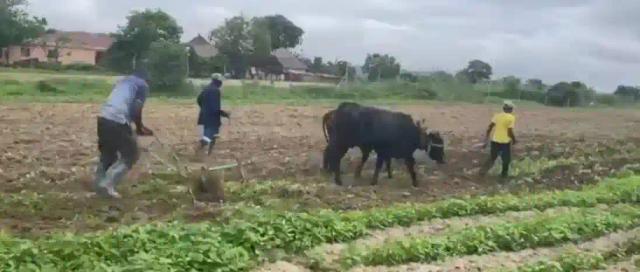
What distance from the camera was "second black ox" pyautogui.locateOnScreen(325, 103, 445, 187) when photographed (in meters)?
14.8

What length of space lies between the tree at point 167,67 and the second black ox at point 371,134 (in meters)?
22.5

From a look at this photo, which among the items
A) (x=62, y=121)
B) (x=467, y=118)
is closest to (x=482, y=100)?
(x=467, y=118)

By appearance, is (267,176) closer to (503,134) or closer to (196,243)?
(503,134)

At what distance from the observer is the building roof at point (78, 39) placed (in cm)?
6306

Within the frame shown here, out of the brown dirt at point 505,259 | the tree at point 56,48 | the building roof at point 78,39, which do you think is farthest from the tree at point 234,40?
the brown dirt at point 505,259

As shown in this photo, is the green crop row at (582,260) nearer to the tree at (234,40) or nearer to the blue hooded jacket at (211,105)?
the blue hooded jacket at (211,105)

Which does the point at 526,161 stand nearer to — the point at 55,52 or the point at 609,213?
the point at 609,213

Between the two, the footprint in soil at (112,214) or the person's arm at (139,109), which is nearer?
the footprint in soil at (112,214)

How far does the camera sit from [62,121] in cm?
2292

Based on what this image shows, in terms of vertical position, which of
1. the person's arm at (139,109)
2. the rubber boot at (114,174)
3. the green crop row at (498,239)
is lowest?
the green crop row at (498,239)

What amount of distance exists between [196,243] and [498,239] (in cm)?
349

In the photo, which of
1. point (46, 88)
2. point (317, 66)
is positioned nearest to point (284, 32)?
point (317, 66)

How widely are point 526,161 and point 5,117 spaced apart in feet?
41.5

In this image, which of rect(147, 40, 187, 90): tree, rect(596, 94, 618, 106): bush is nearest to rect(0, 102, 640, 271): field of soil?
rect(147, 40, 187, 90): tree
